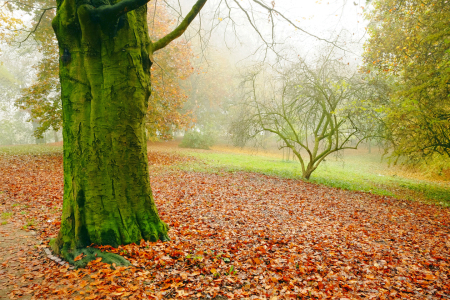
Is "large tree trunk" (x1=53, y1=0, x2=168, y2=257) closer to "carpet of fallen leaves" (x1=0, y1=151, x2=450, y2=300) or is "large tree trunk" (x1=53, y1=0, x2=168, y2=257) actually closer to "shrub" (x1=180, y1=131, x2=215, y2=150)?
"carpet of fallen leaves" (x1=0, y1=151, x2=450, y2=300)

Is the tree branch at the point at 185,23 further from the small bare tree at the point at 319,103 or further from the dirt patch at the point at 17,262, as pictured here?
the small bare tree at the point at 319,103

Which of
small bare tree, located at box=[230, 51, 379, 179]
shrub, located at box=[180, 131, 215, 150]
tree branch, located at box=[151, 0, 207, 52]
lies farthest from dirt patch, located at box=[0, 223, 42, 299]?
shrub, located at box=[180, 131, 215, 150]

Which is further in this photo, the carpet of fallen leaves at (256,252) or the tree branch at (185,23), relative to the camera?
the tree branch at (185,23)

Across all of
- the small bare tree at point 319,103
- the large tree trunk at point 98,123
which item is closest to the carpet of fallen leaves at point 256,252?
the large tree trunk at point 98,123

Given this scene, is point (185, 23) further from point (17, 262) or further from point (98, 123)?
point (17, 262)

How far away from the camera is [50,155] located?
41.8 ft

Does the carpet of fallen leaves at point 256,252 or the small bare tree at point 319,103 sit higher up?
the small bare tree at point 319,103

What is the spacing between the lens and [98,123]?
11.2 ft

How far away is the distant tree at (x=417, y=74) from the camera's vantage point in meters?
7.77

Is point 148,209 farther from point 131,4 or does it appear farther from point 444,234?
point 444,234

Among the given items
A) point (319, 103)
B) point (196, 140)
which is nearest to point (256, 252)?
point (319, 103)

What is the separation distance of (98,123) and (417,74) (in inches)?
431

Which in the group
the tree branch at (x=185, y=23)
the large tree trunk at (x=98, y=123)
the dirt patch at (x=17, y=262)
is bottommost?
the dirt patch at (x=17, y=262)

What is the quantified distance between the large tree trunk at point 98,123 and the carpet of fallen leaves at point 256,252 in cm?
50
